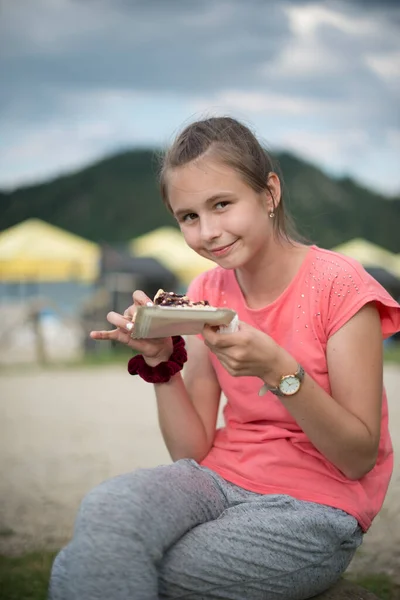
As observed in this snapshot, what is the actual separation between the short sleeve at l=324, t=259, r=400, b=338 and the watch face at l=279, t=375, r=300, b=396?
5.9 inches

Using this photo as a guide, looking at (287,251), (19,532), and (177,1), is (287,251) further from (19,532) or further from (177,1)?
(177,1)

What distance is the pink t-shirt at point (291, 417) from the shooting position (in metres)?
1.18

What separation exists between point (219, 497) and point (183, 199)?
49 cm

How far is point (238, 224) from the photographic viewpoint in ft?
3.84

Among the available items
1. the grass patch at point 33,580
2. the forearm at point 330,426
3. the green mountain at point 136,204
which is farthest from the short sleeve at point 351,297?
the green mountain at point 136,204

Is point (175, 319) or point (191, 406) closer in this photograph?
point (175, 319)

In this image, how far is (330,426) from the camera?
1089mm

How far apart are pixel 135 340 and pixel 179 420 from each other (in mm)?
189

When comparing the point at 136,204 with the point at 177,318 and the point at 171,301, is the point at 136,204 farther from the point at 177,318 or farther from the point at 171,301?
the point at 177,318

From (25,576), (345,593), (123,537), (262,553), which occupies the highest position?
(123,537)

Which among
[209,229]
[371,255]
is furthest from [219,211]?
[371,255]

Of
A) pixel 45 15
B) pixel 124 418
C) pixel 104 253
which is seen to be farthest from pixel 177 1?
pixel 124 418

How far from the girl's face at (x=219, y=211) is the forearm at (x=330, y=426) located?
0.22m

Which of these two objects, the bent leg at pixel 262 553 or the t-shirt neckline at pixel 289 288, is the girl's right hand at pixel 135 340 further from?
the bent leg at pixel 262 553
